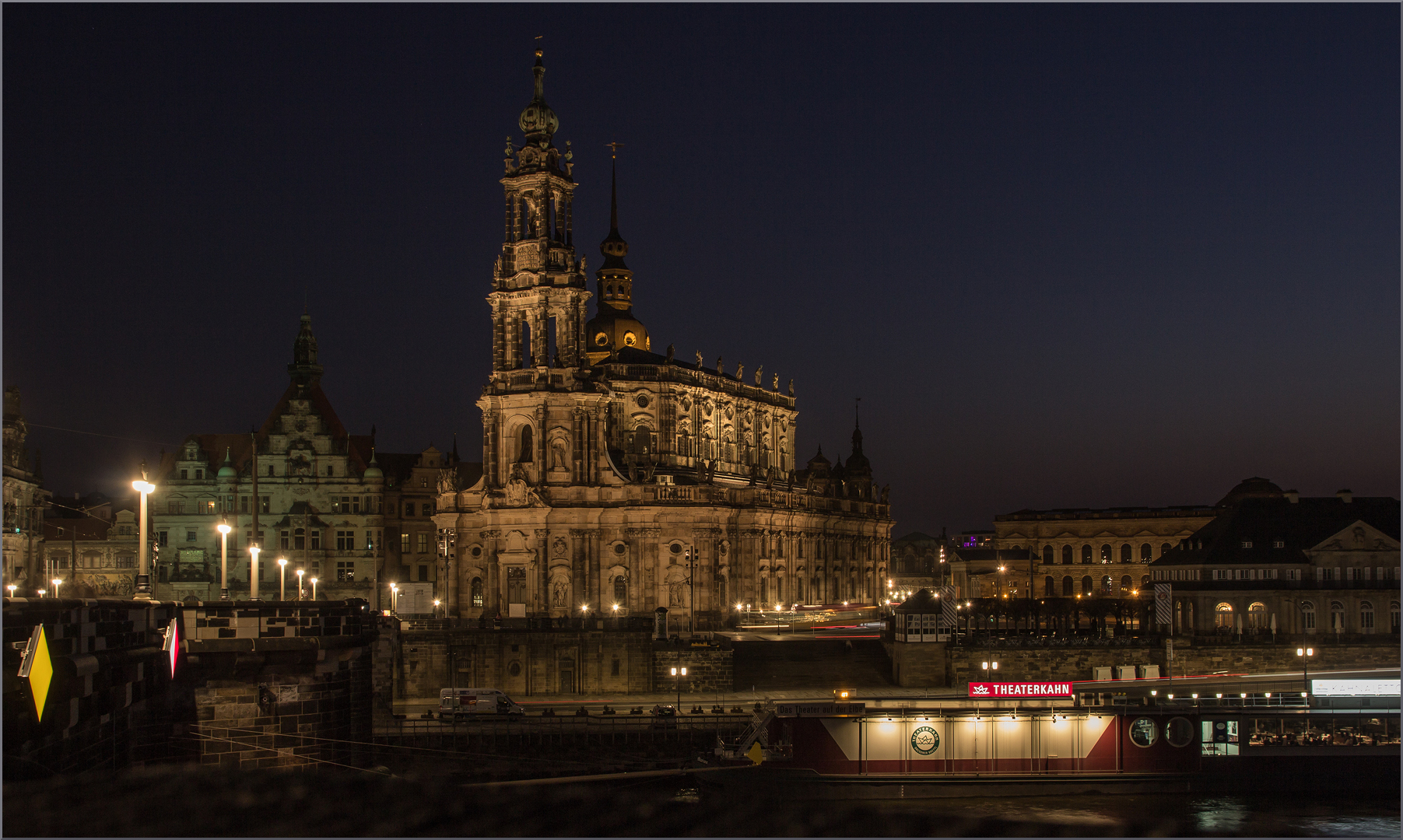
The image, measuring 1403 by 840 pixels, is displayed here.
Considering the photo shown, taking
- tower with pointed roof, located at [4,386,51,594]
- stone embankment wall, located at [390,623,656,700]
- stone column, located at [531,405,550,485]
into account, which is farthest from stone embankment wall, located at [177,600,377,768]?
tower with pointed roof, located at [4,386,51,594]

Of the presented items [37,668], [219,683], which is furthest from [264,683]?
[37,668]

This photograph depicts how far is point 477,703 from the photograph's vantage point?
62.2m

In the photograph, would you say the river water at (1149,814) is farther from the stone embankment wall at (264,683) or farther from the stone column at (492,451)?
the stone column at (492,451)

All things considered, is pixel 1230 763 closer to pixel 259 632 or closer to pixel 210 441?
pixel 259 632

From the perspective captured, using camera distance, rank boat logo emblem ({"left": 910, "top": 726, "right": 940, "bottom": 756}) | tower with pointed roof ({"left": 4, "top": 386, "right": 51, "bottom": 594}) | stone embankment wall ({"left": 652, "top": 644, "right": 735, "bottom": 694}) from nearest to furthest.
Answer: boat logo emblem ({"left": 910, "top": 726, "right": 940, "bottom": 756}) < stone embankment wall ({"left": 652, "top": 644, "right": 735, "bottom": 694}) < tower with pointed roof ({"left": 4, "top": 386, "right": 51, "bottom": 594})

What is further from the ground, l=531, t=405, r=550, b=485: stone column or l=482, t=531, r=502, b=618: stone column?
l=531, t=405, r=550, b=485: stone column

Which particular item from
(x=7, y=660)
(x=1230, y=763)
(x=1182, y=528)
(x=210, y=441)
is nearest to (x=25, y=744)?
(x=7, y=660)

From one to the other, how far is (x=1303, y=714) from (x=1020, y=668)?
21.5 metres

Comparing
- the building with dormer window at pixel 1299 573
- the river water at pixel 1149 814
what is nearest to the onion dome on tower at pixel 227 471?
the river water at pixel 1149 814

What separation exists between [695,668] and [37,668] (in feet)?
184

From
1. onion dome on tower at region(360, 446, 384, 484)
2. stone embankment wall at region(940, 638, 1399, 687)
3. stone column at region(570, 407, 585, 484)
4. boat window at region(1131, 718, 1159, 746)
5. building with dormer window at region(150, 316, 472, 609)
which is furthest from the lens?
onion dome on tower at region(360, 446, 384, 484)

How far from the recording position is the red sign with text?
57.6 meters

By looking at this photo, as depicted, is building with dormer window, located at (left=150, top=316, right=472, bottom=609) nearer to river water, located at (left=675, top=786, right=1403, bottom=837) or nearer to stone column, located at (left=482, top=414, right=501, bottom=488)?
stone column, located at (left=482, top=414, right=501, bottom=488)

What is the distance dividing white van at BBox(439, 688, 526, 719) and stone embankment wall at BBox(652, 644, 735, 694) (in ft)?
41.0
